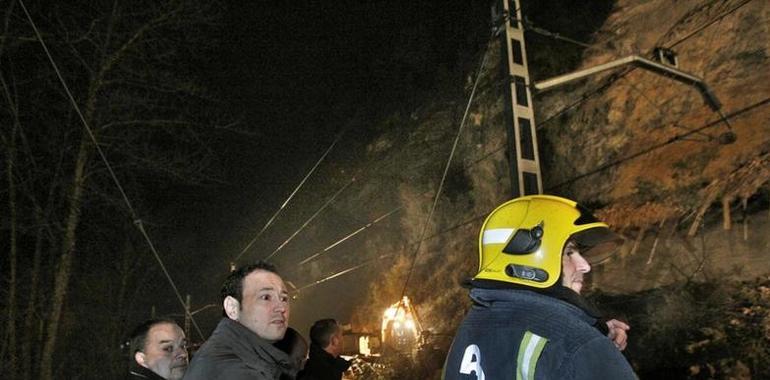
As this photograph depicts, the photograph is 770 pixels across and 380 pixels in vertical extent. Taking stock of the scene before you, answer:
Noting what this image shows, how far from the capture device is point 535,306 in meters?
1.60

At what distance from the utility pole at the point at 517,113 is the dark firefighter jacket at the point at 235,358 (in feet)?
14.3

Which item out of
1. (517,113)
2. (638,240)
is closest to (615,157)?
(638,240)

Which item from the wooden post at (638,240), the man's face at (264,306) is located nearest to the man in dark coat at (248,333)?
the man's face at (264,306)

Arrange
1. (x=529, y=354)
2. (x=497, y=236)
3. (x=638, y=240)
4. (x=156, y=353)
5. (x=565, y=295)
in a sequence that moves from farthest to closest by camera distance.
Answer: (x=638, y=240) → (x=156, y=353) → (x=497, y=236) → (x=565, y=295) → (x=529, y=354)

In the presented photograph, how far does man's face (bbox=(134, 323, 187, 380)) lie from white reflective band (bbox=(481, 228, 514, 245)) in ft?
9.57

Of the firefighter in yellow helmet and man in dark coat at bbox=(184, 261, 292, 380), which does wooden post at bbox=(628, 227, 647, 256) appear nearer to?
man in dark coat at bbox=(184, 261, 292, 380)

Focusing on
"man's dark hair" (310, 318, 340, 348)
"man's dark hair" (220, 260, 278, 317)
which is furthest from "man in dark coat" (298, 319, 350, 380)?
"man's dark hair" (220, 260, 278, 317)

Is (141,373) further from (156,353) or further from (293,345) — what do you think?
(293,345)

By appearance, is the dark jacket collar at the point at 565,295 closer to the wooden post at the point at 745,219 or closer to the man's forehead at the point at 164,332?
the man's forehead at the point at 164,332

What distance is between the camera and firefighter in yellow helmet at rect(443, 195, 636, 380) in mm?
1435

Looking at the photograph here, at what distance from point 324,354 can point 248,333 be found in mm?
2038

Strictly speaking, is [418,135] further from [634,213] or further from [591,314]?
[591,314]

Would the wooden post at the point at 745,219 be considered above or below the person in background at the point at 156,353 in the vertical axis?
above

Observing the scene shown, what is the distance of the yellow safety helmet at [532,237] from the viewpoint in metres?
1.71
